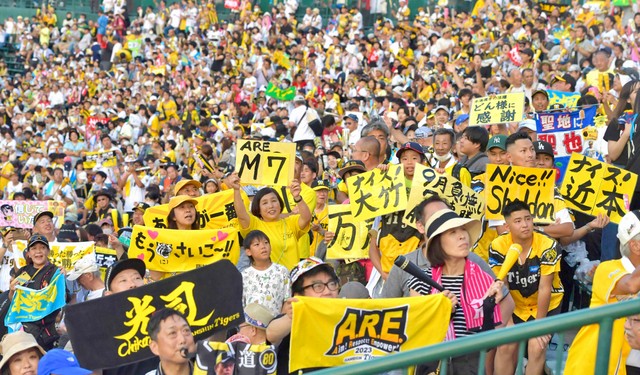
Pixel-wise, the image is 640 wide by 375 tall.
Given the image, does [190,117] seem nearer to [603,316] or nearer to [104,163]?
[104,163]

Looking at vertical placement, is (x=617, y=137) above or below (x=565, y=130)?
above

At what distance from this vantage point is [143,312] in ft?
20.6

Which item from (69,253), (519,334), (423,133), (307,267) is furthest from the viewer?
(423,133)

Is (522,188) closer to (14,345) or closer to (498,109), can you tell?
(498,109)

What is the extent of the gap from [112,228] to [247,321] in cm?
749

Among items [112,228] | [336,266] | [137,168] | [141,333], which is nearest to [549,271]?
[336,266]

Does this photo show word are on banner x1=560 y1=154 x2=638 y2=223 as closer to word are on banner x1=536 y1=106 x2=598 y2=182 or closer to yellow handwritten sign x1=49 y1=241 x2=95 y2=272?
word are on banner x1=536 y1=106 x2=598 y2=182

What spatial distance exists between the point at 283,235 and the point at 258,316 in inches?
94.3

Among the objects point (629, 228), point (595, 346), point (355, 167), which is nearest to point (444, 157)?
point (355, 167)

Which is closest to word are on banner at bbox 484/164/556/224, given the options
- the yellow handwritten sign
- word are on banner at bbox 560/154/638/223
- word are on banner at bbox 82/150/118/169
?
word are on banner at bbox 560/154/638/223

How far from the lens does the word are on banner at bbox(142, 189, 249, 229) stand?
9.36 metres

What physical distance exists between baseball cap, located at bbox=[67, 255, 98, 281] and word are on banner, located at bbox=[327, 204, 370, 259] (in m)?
2.25

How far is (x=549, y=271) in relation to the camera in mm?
7125

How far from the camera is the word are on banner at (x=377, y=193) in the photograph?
7836 mm
